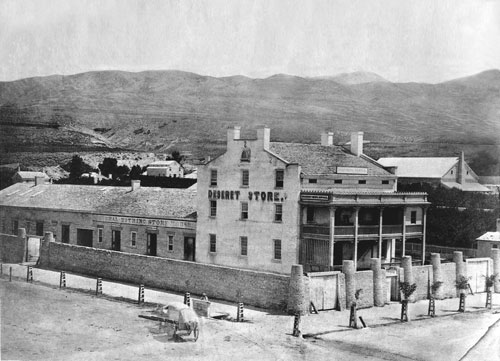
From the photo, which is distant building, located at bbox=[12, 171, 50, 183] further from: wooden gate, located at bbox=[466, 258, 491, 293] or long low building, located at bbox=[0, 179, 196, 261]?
wooden gate, located at bbox=[466, 258, 491, 293]

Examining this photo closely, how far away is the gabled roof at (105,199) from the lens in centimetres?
4441

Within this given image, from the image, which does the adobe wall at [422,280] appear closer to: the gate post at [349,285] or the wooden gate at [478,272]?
the wooden gate at [478,272]

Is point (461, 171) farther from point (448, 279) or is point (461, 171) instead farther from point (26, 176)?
point (26, 176)

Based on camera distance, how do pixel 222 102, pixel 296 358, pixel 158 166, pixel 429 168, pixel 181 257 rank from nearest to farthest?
pixel 296 358 < pixel 181 257 < pixel 222 102 < pixel 429 168 < pixel 158 166

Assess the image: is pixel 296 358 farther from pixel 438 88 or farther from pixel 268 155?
pixel 438 88

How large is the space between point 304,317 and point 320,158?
13.4 m

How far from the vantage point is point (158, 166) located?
69.6m

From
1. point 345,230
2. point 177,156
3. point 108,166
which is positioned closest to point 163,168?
point 177,156

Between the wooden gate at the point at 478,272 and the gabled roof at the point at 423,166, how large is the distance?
23564 mm

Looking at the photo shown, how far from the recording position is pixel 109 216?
46.1 meters

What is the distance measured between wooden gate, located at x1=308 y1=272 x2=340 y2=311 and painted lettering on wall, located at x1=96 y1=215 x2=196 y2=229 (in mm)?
13739

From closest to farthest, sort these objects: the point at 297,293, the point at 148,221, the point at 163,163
Result: 1. the point at 297,293
2. the point at 148,221
3. the point at 163,163

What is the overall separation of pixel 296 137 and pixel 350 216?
16.6m

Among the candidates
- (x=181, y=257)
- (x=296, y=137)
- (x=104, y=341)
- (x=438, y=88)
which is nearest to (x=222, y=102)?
(x=296, y=137)
